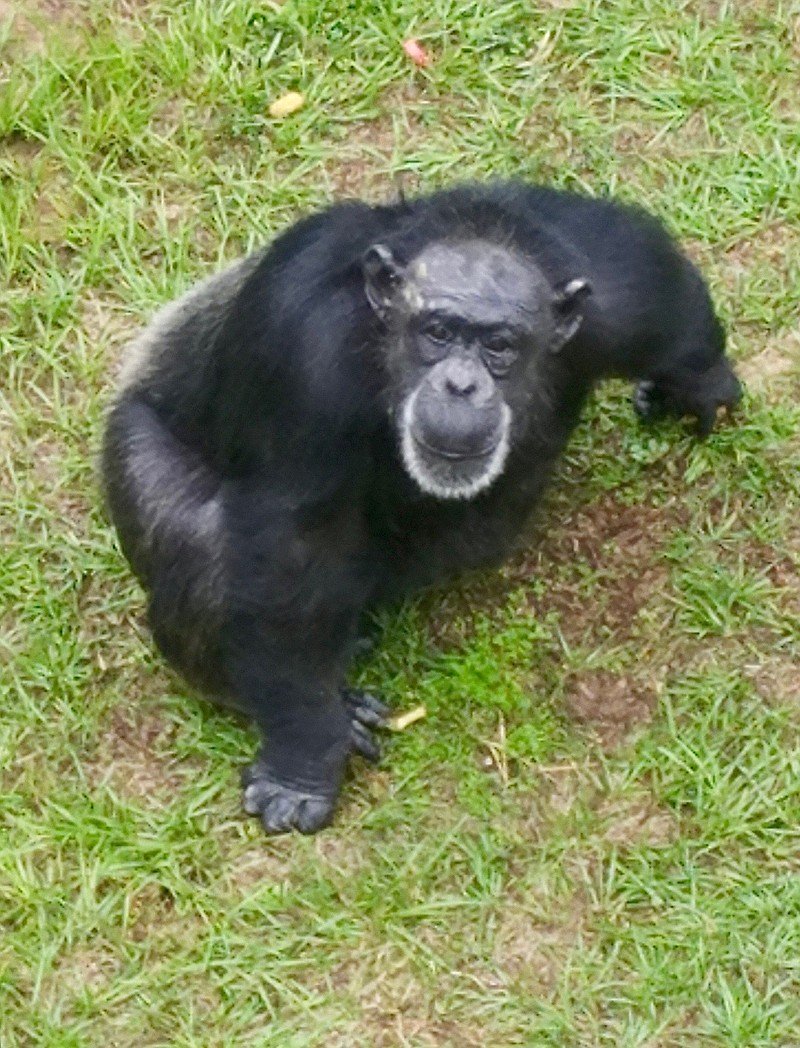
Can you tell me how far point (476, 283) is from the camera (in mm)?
4559

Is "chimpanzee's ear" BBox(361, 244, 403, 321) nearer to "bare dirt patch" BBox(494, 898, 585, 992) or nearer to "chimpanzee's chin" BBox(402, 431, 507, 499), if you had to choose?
"chimpanzee's chin" BBox(402, 431, 507, 499)

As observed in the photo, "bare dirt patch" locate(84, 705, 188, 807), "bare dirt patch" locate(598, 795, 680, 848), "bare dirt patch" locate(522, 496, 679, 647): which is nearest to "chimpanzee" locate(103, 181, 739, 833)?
"bare dirt patch" locate(84, 705, 188, 807)

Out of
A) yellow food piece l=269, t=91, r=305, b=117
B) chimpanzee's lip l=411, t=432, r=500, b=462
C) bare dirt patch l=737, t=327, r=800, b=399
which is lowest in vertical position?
bare dirt patch l=737, t=327, r=800, b=399

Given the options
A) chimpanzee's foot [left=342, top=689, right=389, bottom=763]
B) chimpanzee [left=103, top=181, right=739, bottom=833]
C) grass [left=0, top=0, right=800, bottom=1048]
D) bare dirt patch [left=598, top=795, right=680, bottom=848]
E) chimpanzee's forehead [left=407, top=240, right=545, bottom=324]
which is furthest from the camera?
chimpanzee's foot [left=342, top=689, right=389, bottom=763]

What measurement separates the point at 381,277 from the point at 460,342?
0.25 metres

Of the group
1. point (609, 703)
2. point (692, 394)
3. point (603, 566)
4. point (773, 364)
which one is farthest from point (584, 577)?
point (773, 364)

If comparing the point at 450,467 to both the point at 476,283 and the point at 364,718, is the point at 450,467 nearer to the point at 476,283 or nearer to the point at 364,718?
the point at 476,283

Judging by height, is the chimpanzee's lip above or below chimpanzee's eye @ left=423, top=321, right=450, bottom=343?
below

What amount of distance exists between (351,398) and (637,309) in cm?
82

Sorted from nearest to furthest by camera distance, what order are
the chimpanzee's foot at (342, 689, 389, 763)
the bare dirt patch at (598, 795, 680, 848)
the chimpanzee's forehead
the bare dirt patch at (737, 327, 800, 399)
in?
1. the chimpanzee's forehead
2. the bare dirt patch at (598, 795, 680, 848)
3. the chimpanzee's foot at (342, 689, 389, 763)
4. the bare dirt patch at (737, 327, 800, 399)

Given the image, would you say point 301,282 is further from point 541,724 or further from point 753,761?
point 753,761

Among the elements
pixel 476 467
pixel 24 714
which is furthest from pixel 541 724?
pixel 24 714

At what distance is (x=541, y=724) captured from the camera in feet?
18.2

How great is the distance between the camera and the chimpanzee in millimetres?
4637
